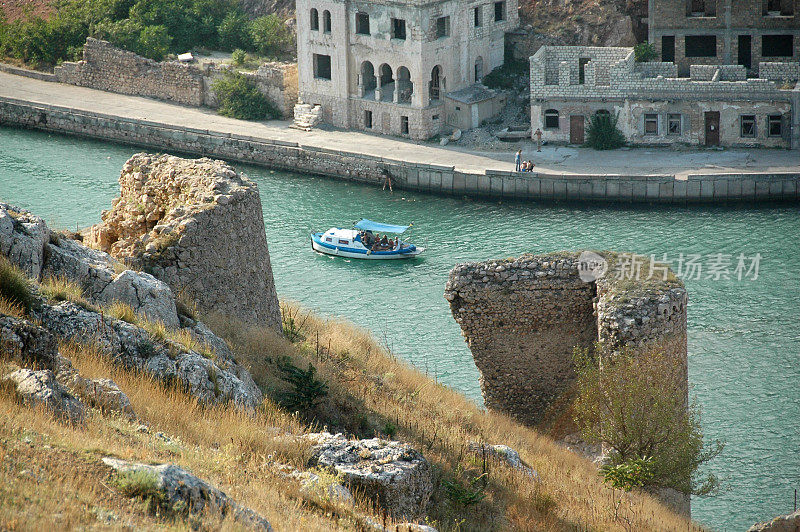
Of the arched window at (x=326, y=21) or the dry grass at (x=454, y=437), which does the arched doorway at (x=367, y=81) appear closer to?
the arched window at (x=326, y=21)

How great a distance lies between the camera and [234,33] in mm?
58906

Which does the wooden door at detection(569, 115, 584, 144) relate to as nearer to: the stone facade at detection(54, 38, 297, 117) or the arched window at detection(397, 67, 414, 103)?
the arched window at detection(397, 67, 414, 103)

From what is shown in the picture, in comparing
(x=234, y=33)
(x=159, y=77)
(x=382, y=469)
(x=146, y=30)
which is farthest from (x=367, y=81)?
(x=382, y=469)

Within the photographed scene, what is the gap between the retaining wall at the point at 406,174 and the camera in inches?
1697

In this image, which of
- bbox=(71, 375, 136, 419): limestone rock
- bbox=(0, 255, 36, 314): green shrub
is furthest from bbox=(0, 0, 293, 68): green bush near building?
bbox=(71, 375, 136, 419): limestone rock

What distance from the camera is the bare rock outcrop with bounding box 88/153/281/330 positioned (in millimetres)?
19031

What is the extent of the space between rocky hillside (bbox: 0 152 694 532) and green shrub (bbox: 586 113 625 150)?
28.9 meters

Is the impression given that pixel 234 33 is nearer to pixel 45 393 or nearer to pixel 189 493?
pixel 45 393

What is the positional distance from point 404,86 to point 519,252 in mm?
15025

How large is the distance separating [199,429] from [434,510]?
10.1 ft

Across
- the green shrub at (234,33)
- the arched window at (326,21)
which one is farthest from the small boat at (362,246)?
the green shrub at (234,33)

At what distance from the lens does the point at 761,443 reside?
2530 centimetres

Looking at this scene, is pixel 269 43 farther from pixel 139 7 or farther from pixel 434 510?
pixel 434 510

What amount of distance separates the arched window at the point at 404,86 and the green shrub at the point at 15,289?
37.3m
